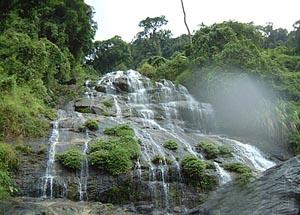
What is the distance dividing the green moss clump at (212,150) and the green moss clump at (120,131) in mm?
2692

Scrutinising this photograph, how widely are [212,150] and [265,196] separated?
935 centimetres

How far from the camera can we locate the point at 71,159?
12.7 m

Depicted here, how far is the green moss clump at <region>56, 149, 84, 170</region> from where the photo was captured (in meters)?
12.5

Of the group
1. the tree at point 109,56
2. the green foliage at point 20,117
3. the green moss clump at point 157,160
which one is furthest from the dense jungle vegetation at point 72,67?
the tree at point 109,56

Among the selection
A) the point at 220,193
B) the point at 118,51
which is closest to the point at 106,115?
the point at 220,193

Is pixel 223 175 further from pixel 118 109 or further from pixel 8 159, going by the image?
pixel 118 109

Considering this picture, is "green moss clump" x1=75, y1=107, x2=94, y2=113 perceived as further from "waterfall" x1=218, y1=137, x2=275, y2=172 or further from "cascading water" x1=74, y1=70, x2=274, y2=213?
"waterfall" x1=218, y1=137, x2=275, y2=172

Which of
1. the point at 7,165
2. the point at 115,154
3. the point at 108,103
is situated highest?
the point at 108,103

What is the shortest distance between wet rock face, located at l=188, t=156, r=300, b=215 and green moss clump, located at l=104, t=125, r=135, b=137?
27.5 feet

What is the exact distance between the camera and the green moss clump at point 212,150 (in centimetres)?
1529

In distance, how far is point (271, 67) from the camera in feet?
74.7

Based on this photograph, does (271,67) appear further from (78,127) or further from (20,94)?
(20,94)

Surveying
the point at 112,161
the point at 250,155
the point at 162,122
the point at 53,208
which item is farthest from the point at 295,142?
the point at 53,208

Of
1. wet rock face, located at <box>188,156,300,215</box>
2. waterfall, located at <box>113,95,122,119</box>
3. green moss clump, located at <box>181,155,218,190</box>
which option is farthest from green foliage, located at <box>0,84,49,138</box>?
wet rock face, located at <box>188,156,300,215</box>
